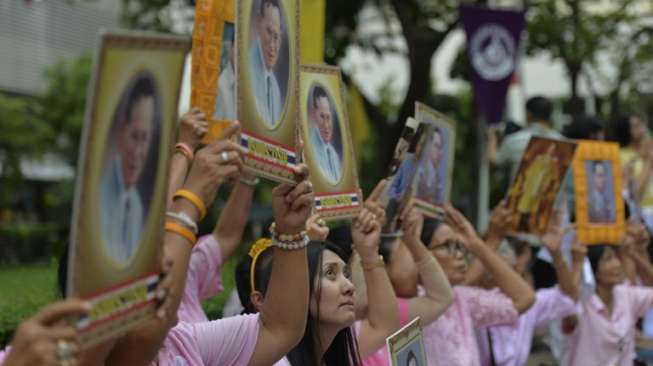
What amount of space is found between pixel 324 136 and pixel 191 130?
3.06 feet

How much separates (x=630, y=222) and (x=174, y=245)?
4252 mm

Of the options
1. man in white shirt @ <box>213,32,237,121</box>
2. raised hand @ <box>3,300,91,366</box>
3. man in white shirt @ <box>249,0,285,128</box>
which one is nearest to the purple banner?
man in white shirt @ <box>213,32,237,121</box>

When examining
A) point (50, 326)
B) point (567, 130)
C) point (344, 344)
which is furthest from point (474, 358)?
point (567, 130)

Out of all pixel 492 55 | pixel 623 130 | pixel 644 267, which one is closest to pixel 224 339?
pixel 644 267

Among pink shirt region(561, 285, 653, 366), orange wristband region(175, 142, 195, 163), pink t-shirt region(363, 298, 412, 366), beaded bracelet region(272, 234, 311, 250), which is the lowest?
pink shirt region(561, 285, 653, 366)

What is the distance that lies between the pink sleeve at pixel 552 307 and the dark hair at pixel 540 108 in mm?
2317

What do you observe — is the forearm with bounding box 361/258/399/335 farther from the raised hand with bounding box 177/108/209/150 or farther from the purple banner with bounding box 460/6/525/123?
the purple banner with bounding box 460/6/525/123

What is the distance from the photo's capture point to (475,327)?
451 cm

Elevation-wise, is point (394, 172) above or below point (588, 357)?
above

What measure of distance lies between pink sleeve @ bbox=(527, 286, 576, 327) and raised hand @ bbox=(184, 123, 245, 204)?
3.08 metres

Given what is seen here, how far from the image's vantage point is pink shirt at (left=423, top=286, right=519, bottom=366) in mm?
4102

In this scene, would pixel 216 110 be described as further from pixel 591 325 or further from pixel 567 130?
pixel 567 130

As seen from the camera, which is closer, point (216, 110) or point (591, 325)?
point (216, 110)

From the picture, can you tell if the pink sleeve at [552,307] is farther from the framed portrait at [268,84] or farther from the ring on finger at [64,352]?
the ring on finger at [64,352]
